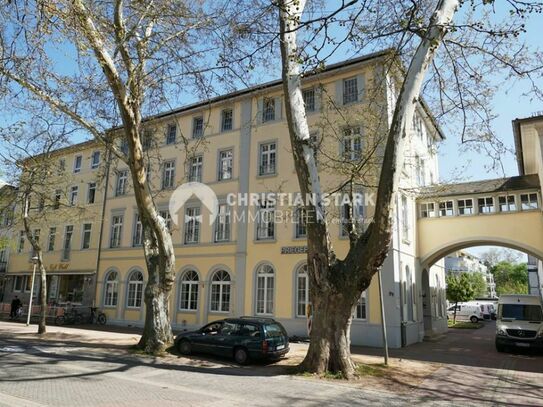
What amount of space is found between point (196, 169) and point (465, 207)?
48.0ft

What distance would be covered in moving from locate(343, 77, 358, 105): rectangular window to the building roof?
5.56 meters

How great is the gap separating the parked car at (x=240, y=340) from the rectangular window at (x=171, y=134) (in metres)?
15.5

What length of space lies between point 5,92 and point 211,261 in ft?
45.5

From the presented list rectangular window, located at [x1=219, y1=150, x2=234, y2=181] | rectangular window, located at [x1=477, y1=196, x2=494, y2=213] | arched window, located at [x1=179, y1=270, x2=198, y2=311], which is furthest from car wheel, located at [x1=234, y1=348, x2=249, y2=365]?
rectangular window, located at [x1=477, y1=196, x2=494, y2=213]

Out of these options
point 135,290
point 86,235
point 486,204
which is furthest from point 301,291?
point 86,235

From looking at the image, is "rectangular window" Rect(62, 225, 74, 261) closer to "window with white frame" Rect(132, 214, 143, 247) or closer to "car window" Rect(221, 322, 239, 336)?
"window with white frame" Rect(132, 214, 143, 247)

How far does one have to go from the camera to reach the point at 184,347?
14.3 m

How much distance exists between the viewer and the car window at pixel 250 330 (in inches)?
510

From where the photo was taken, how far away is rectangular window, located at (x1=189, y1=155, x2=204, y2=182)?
24984 millimetres

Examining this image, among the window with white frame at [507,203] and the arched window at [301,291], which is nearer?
the window with white frame at [507,203]

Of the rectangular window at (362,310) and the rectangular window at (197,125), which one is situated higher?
the rectangular window at (197,125)

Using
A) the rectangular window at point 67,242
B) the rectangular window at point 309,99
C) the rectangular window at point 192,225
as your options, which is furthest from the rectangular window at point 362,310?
the rectangular window at point 67,242

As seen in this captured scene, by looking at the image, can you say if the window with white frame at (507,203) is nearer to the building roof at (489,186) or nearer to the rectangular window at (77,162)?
the building roof at (489,186)

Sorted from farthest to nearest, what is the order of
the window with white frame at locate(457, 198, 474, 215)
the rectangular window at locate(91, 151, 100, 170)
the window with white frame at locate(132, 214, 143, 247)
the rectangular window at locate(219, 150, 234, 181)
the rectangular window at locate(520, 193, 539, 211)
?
the rectangular window at locate(91, 151, 100, 170) < the window with white frame at locate(132, 214, 143, 247) < the rectangular window at locate(219, 150, 234, 181) < the window with white frame at locate(457, 198, 474, 215) < the rectangular window at locate(520, 193, 539, 211)
